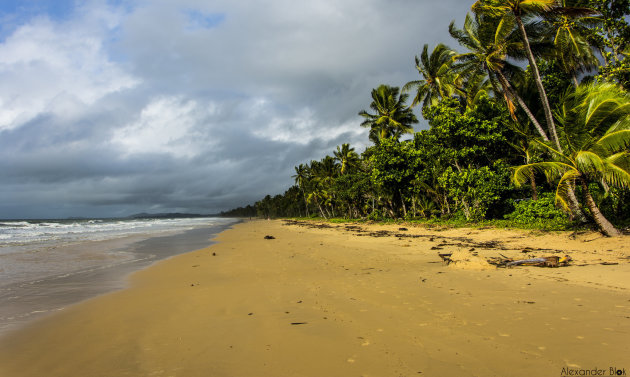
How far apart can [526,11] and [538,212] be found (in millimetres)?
10258

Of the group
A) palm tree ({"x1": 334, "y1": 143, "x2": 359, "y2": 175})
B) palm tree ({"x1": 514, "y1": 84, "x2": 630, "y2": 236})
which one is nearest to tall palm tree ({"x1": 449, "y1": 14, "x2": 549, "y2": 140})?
palm tree ({"x1": 514, "y1": 84, "x2": 630, "y2": 236})

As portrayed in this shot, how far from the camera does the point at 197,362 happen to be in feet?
10.6

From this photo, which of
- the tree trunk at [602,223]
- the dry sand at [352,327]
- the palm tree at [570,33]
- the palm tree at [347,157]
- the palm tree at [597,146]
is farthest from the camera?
the palm tree at [347,157]

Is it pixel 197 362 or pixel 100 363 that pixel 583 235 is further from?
pixel 100 363

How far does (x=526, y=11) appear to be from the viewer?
1402cm

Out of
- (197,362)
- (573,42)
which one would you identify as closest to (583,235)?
(573,42)

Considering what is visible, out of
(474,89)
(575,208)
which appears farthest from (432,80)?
(575,208)

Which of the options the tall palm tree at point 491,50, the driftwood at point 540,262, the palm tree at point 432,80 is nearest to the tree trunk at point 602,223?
the driftwood at point 540,262

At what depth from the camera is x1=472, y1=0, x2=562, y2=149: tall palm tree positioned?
1295cm

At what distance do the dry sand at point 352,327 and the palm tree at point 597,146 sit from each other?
150 inches

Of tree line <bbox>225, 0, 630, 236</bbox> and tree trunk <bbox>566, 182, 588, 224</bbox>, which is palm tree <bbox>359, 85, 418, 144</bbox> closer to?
tree line <bbox>225, 0, 630, 236</bbox>

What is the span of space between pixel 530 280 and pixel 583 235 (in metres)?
7.52

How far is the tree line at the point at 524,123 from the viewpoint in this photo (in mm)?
10227

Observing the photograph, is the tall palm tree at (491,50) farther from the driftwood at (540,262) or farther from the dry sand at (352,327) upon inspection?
the dry sand at (352,327)
